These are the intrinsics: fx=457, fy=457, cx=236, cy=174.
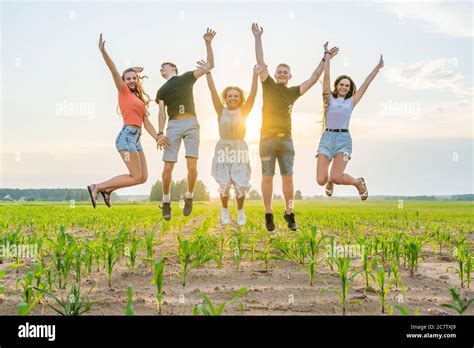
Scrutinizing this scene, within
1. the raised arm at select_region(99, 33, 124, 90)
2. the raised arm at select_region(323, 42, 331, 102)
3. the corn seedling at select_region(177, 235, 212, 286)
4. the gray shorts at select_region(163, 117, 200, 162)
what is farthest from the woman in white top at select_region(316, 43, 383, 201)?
the raised arm at select_region(99, 33, 124, 90)

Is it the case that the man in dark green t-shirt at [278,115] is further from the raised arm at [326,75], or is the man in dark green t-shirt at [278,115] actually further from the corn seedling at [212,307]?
the corn seedling at [212,307]

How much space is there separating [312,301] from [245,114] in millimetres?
3945

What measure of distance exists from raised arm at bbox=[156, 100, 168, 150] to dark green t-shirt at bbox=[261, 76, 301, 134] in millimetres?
1622

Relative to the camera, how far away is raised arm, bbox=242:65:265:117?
715cm

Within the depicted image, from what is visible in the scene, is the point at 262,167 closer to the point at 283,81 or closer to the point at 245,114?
the point at 245,114

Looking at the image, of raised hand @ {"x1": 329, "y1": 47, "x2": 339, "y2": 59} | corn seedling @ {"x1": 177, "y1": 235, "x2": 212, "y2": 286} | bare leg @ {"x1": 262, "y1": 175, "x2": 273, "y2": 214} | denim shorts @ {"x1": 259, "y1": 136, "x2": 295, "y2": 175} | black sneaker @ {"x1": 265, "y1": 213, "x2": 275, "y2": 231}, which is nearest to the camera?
corn seedling @ {"x1": 177, "y1": 235, "x2": 212, "y2": 286}

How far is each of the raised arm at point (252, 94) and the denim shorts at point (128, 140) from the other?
1.85 metres

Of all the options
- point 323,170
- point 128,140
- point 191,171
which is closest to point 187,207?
point 191,171

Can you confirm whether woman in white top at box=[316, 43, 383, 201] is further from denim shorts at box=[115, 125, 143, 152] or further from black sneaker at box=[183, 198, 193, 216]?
denim shorts at box=[115, 125, 143, 152]

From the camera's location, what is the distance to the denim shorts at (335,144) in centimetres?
746

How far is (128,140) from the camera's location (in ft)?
23.3
